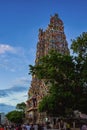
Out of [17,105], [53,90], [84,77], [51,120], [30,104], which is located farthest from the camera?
[17,105]

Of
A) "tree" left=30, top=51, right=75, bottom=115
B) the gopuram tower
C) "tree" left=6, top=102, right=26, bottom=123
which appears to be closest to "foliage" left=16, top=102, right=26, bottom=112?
"tree" left=6, top=102, right=26, bottom=123

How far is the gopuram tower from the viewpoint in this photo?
427 feet

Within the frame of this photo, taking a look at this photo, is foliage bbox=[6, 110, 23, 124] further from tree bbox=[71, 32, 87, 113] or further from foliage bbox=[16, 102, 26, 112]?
tree bbox=[71, 32, 87, 113]

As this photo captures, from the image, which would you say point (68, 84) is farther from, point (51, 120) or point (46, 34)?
point (46, 34)

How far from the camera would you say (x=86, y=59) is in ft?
155

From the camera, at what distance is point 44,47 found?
139 meters

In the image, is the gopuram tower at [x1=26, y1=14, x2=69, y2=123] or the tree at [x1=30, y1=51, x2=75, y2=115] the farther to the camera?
the gopuram tower at [x1=26, y1=14, x2=69, y2=123]

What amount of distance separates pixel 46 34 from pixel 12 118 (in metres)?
61.5

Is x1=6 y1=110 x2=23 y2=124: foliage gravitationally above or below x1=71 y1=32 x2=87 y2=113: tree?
above

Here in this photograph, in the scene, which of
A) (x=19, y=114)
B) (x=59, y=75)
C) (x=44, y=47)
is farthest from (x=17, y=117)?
(x=59, y=75)

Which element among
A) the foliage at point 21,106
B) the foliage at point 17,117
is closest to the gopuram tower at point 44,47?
the foliage at point 21,106

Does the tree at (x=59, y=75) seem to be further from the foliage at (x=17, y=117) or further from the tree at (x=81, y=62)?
the foliage at (x=17, y=117)

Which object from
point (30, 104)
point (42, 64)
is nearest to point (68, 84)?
point (42, 64)

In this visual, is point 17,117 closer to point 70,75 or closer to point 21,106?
point 21,106
